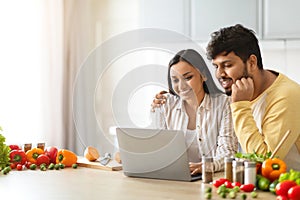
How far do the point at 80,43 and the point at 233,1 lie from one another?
55.9 inches

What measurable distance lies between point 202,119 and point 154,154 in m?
0.41

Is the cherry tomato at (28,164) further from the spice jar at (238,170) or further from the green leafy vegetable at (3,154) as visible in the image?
the spice jar at (238,170)

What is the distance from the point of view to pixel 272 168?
6.96 feet

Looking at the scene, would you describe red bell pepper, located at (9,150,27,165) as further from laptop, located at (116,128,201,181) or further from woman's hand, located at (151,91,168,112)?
woman's hand, located at (151,91,168,112)

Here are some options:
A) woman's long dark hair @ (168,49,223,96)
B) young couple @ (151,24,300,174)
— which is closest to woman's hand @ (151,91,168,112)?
young couple @ (151,24,300,174)

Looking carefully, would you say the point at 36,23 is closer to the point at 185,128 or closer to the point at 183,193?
the point at 185,128

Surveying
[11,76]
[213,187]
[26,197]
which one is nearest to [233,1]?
[11,76]

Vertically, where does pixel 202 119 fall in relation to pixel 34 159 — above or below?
above

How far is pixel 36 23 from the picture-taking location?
4352mm

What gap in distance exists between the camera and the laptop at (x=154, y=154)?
2.33 m

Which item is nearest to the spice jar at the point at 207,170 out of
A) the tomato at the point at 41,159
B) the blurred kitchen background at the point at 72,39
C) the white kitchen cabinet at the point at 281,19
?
the tomato at the point at 41,159

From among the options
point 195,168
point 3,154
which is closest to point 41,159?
point 3,154

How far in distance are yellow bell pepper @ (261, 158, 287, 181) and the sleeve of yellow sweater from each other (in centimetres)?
27

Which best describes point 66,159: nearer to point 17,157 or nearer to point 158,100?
point 17,157
